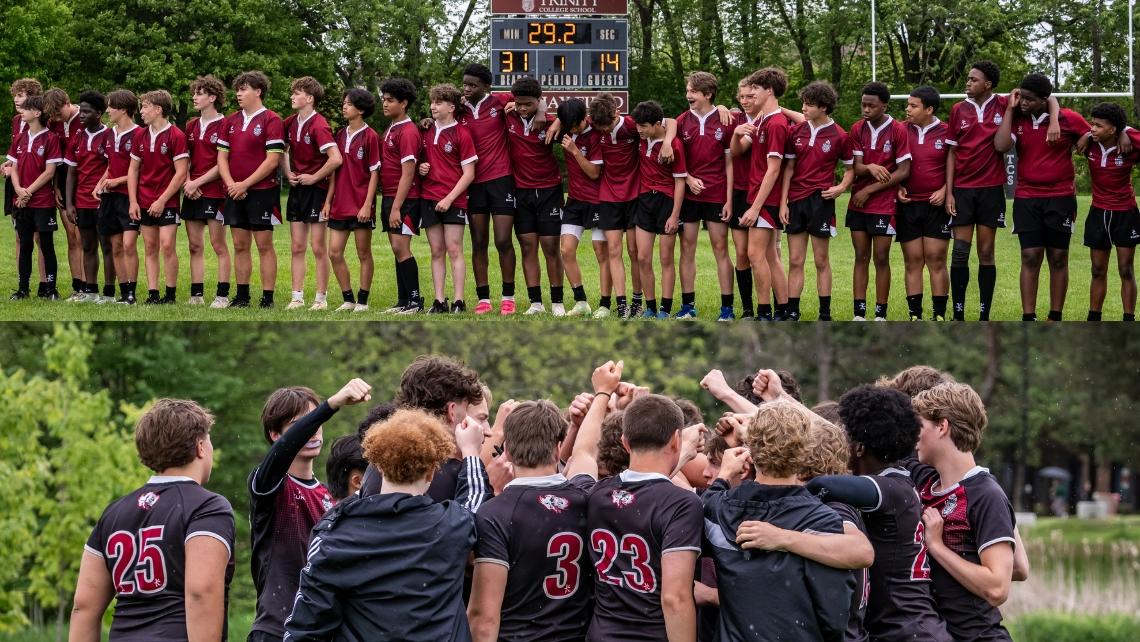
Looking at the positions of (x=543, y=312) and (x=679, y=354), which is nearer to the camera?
(x=543, y=312)

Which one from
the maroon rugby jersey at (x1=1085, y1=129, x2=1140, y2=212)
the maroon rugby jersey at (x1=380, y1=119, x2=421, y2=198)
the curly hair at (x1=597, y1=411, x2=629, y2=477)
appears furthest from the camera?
the maroon rugby jersey at (x1=380, y1=119, x2=421, y2=198)

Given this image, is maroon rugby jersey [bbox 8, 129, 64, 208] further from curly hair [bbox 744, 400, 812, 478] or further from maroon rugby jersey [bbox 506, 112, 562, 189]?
curly hair [bbox 744, 400, 812, 478]

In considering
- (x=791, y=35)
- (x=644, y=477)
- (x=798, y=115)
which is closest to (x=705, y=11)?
(x=791, y=35)

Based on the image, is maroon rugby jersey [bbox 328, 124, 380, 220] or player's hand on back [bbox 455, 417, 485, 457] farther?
maroon rugby jersey [bbox 328, 124, 380, 220]

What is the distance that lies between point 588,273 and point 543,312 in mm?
4476

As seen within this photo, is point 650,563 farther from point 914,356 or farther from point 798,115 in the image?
point 914,356

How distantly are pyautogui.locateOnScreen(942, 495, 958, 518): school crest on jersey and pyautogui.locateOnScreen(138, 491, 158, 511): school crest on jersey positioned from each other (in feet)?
9.93

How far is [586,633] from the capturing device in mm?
4902

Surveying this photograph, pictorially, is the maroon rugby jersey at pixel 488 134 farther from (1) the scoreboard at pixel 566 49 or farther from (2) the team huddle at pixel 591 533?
(2) the team huddle at pixel 591 533

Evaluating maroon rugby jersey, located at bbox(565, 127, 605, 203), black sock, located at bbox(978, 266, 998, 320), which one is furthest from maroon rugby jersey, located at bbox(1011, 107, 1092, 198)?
maroon rugby jersey, located at bbox(565, 127, 605, 203)

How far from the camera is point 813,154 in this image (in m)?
10.6

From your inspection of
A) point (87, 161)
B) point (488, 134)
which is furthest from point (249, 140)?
point (488, 134)

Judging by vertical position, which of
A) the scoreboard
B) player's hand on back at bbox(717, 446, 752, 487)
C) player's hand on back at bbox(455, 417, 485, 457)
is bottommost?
player's hand on back at bbox(717, 446, 752, 487)

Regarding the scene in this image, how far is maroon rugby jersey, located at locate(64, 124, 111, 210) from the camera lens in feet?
39.7
